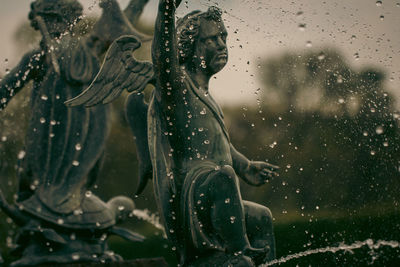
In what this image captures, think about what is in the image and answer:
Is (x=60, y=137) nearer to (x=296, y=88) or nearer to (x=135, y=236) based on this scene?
(x=135, y=236)

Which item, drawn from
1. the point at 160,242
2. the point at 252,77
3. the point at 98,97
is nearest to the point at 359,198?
the point at 252,77

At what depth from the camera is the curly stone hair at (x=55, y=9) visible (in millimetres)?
6312

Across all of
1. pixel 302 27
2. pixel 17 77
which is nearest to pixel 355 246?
pixel 302 27

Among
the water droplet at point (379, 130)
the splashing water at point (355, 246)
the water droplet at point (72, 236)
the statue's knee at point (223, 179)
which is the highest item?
the statue's knee at point (223, 179)

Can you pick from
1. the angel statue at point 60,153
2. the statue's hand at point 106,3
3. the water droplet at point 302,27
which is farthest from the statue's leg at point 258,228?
the statue's hand at point 106,3

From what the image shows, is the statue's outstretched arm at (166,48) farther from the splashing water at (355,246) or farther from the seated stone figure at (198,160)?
the splashing water at (355,246)

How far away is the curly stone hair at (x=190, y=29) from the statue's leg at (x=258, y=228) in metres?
0.88

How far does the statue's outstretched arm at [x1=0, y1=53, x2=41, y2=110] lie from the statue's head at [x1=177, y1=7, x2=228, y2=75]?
7.59ft

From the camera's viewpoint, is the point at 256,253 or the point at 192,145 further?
the point at 192,145

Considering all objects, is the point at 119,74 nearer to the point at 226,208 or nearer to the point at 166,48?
the point at 166,48

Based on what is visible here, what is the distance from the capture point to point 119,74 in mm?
3975

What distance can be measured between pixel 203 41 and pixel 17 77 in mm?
2481

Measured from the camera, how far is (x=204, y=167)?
377 cm

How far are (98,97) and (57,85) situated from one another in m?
2.23
